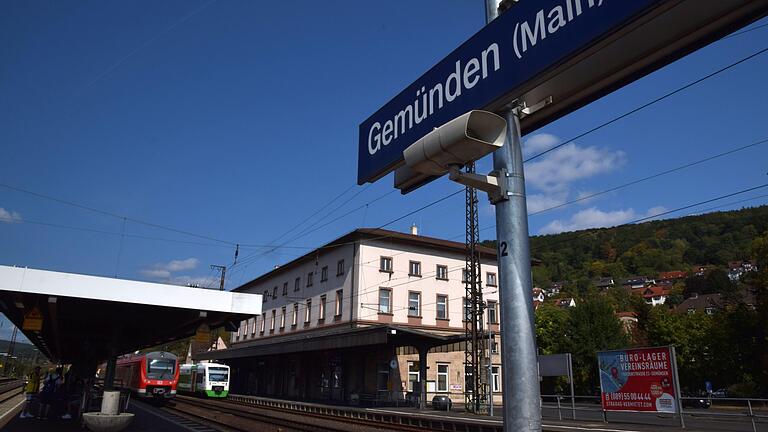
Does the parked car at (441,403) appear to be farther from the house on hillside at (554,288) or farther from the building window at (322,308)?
the house on hillside at (554,288)

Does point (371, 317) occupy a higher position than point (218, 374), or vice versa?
point (371, 317)

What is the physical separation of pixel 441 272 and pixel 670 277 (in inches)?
4725

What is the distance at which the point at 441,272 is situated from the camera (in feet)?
136

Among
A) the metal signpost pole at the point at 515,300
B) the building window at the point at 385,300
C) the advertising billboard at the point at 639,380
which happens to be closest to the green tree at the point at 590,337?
the building window at the point at 385,300

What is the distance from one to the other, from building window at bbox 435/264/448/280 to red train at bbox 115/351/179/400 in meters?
20.1

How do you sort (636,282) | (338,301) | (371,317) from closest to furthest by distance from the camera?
1. (371,317)
2. (338,301)
3. (636,282)

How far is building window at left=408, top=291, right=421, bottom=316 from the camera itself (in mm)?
39144

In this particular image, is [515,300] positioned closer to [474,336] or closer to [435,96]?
[435,96]

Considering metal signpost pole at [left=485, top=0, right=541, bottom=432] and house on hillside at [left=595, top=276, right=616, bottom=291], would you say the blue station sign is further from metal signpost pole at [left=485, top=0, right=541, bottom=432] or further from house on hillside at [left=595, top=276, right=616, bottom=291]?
house on hillside at [left=595, top=276, right=616, bottom=291]

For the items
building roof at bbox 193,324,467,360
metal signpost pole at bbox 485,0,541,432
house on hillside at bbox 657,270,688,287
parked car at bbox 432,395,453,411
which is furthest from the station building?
house on hillside at bbox 657,270,688,287

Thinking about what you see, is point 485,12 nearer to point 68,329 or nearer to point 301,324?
point 68,329

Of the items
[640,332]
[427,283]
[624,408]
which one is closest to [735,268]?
[640,332]

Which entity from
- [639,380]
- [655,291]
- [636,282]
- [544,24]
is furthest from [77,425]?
[636,282]

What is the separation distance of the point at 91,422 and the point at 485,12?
14.0 m
